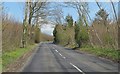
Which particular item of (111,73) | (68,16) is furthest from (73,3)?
(68,16)

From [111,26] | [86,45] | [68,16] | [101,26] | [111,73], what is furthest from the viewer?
[68,16]

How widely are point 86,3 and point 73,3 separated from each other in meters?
2.46

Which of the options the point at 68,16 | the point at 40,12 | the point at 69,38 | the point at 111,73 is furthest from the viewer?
the point at 68,16

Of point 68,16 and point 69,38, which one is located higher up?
point 68,16

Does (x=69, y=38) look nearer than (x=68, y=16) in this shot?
Yes

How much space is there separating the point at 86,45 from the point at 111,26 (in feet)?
52.8

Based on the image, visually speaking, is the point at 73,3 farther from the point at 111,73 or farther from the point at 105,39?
the point at 111,73

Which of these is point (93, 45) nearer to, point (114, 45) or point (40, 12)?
point (114, 45)

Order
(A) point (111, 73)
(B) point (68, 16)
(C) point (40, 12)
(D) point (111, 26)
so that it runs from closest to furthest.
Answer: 1. (A) point (111, 73)
2. (D) point (111, 26)
3. (C) point (40, 12)
4. (B) point (68, 16)

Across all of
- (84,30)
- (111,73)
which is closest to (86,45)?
(84,30)

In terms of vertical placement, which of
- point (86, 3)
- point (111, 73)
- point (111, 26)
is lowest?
point (111, 73)

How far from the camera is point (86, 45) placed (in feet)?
168

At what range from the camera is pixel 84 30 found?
51.5m

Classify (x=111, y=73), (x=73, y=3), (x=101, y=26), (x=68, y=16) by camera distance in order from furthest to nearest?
(x=68, y=16) < (x=73, y=3) < (x=101, y=26) < (x=111, y=73)
